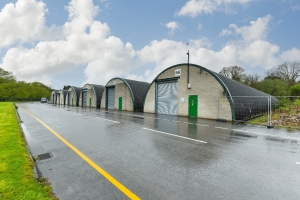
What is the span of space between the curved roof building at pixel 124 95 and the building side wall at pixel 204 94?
8.43 metres

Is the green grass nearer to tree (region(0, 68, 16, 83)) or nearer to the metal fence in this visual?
the metal fence

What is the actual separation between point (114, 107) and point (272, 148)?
29.3 metres

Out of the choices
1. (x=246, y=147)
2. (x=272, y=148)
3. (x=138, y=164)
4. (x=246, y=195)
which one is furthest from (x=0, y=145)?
(x=272, y=148)

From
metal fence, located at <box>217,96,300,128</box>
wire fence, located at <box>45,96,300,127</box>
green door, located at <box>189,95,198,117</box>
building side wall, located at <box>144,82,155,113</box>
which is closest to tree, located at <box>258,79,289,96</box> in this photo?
wire fence, located at <box>45,96,300,127</box>

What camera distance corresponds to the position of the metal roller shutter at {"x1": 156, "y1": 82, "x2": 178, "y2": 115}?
842 inches

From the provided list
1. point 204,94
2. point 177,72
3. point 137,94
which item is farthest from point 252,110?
point 137,94

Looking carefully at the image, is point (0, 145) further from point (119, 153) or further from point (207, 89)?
point (207, 89)

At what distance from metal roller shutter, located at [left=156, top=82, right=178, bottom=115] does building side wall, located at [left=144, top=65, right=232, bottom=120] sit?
0.82 metres

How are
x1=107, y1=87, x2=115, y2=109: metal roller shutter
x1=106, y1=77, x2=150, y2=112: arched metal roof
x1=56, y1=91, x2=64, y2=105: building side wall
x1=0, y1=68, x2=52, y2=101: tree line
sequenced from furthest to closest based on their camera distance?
1. x1=0, y1=68, x2=52, y2=101: tree line
2. x1=56, y1=91, x2=64, y2=105: building side wall
3. x1=107, y1=87, x2=115, y2=109: metal roller shutter
4. x1=106, y1=77, x2=150, y2=112: arched metal roof

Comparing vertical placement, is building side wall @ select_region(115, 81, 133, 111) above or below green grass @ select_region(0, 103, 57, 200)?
above

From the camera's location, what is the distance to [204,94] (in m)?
17.9

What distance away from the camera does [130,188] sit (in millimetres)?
3557

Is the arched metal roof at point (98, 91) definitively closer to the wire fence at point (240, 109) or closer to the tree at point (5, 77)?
the wire fence at point (240, 109)

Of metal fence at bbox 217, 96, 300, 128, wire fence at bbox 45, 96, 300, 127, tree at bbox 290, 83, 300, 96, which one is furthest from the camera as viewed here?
tree at bbox 290, 83, 300, 96
